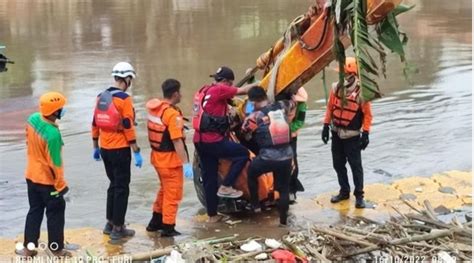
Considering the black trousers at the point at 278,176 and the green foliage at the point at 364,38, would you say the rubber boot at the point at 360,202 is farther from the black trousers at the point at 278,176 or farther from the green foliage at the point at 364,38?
the green foliage at the point at 364,38

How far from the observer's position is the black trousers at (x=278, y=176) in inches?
317

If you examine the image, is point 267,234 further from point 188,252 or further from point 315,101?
point 315,101

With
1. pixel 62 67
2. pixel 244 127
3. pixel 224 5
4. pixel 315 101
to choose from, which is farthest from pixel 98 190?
pixel 224 5

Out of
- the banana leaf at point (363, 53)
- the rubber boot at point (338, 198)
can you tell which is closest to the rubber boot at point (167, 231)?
the rubber boot at point (338, 198)

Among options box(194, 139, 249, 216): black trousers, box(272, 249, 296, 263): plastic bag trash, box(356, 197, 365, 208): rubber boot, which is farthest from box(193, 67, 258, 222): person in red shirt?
box(272, 249, 296, 263): plastic bag trash

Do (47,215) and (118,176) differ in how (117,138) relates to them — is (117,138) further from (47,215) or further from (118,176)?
(47,215)

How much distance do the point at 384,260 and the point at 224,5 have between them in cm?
2691

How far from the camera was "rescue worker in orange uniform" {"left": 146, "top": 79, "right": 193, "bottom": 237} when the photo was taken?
770cm

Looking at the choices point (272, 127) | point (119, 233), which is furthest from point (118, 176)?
point (272, 127)

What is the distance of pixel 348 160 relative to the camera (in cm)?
905

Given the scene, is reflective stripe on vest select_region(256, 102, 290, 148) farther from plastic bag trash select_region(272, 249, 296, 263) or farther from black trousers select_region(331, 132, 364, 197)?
plastic bag trash select_region(272, 249, 296, 263)

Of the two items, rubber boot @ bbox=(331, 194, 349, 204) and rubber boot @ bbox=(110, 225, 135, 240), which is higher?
rubber boot @ bbox=(110, 225, 135, 240)

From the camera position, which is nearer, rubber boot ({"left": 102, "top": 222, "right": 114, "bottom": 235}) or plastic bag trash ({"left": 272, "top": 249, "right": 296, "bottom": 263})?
plastic bag trash ({"left": 272, "top": 249, "right": 296, "bottom": 263})

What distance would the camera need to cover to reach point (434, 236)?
619cm
